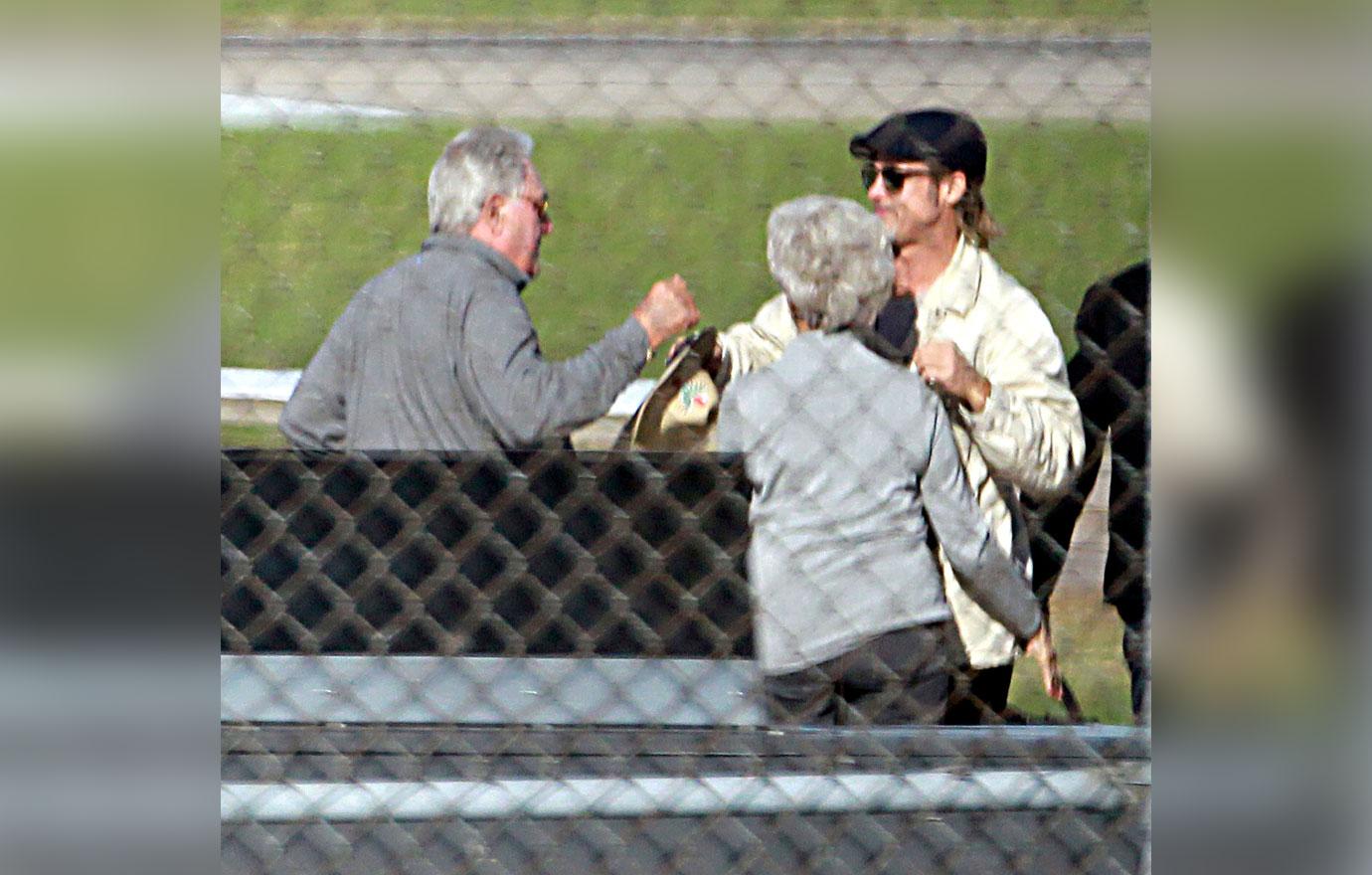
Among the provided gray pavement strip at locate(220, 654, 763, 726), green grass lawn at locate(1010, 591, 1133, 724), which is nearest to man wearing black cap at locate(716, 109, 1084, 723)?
green grass lawn at locate(1010, 591, 1133, 724)

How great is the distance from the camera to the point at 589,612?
69.6 inches

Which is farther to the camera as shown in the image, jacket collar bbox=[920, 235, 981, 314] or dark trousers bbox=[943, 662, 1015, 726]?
jacket collar bbox=[920, 235, 981, 314]

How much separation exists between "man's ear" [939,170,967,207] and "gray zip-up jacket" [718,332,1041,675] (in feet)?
1.31

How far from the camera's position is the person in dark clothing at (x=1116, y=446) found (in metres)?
1.78

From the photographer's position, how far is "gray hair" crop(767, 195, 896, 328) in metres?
1.79

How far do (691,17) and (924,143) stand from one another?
2.22 feet

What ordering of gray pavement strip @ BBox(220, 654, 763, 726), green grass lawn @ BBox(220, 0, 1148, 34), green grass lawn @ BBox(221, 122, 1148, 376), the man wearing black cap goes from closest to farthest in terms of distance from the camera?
1. green grass lawn @ BBox(220, 0, 1148, 34)
2. green grass lawn @ BBox(221, 122, 1148, 376)
3. gray pavement strip @ BBox(220, 654, 763, 726)
4. the man wearing black cap

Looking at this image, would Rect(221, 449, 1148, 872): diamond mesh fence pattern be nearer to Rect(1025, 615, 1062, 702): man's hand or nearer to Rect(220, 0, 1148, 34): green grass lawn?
Rect(1025, 615, 1062, 702): man's hand

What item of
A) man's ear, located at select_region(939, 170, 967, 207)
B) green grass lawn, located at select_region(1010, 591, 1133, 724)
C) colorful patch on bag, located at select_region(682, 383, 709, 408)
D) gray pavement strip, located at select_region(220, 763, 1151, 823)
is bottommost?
gray pavement strip, located at select_region(220, 763, 1151, 823)

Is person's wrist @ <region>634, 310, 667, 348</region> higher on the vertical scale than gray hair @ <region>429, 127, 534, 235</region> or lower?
lower

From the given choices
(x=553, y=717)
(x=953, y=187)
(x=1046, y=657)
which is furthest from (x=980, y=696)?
(x=953, y=187)

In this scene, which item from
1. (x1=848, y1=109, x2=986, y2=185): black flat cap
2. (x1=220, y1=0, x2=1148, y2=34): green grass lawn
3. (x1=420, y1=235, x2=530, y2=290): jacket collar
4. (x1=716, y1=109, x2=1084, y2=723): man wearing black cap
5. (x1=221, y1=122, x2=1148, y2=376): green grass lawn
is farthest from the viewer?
(x1=848, y1=109, x2=986, y2=185): black flat cap

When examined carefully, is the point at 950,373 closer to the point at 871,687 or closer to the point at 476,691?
the point at 871,687

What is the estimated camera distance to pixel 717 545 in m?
1.79
